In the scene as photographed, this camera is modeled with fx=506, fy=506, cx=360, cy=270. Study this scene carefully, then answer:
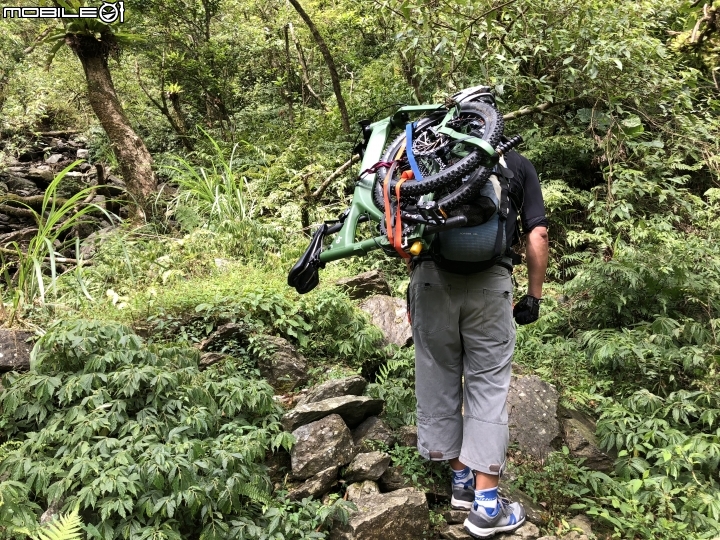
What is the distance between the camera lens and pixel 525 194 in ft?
9.27

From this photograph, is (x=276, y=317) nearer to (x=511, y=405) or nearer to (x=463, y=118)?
(x=511, y=405)

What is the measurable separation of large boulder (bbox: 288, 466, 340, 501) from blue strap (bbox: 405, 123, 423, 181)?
69.9 inches

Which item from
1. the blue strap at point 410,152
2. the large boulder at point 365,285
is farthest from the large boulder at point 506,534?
the large boulder at point 365,285

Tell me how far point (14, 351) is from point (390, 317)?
300 centimetres

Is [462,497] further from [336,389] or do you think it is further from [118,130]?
[118,130]

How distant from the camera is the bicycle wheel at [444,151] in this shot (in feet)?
7.13

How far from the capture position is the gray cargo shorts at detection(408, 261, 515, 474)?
2.71 m

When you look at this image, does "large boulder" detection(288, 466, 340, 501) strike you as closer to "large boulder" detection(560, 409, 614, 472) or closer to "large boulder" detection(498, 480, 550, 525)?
"large boulder" detection(498, 480, 550, 525)

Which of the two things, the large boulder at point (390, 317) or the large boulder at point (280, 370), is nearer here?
the large boulder at point (280, 370)

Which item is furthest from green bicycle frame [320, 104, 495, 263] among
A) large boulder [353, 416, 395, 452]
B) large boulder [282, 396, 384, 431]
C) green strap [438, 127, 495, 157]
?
large boulder [353, 416, 395, 452]

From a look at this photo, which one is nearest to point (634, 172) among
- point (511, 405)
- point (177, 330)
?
point (511, 405)

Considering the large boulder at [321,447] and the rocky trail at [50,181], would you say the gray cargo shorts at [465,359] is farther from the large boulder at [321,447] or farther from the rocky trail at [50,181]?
the rocky trail at [50,181]

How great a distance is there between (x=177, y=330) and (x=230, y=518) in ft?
6.70

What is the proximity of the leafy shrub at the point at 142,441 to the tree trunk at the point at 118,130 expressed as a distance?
553cm
